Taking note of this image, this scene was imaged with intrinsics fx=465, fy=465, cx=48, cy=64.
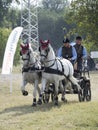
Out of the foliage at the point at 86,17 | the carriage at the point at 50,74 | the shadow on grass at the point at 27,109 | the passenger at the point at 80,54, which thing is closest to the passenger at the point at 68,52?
the passenger at the point at 80,54

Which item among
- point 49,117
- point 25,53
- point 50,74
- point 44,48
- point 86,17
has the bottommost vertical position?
point 49,117

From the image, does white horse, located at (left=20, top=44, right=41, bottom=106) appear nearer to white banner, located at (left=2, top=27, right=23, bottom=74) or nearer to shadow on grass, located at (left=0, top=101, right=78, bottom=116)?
shadow on grass, located at (left=0, top=101, right=78, bottom=116)

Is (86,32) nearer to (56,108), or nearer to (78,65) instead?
(56,108)

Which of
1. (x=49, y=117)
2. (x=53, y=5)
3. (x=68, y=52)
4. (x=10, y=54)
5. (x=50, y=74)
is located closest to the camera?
(x=49, y=117)

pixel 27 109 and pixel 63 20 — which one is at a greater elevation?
pixel 63 20

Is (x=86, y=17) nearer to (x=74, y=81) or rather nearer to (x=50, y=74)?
(x=50, y=74)

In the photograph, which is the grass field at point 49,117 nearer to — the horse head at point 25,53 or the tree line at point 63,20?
the horse head at point 25,53

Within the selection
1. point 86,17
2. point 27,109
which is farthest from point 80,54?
point 86,17

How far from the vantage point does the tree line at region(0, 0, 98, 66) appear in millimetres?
10516

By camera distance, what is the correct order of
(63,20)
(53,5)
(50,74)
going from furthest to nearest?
(53,5) < (63,20) < (50,74)

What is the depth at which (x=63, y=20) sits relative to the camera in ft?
212

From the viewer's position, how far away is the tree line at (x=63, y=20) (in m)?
10.5

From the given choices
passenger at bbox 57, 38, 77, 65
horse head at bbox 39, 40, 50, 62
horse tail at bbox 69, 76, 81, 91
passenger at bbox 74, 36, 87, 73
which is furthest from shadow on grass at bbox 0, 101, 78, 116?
passenger at bbox 74, 36, 87, 73

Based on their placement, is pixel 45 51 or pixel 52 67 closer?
pixel 45 51
